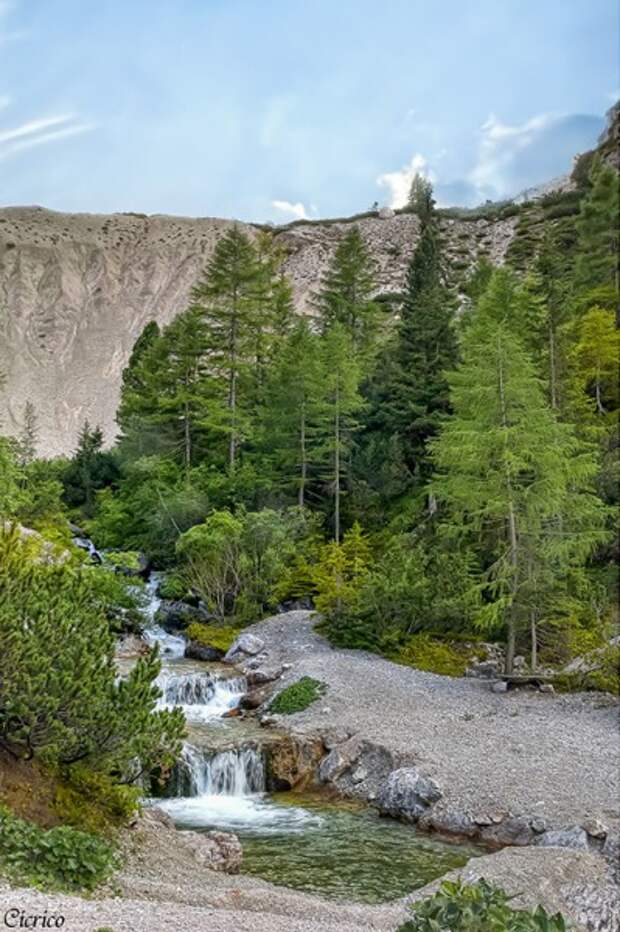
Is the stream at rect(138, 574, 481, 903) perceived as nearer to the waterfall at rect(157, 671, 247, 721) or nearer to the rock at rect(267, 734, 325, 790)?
the rock at rect(267, 734, 325, 790)

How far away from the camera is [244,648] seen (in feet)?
62.9

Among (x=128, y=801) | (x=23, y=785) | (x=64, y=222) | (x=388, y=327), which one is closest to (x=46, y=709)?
(x=23, y=785)

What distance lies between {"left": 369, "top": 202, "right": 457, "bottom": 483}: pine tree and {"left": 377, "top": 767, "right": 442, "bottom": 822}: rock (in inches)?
701

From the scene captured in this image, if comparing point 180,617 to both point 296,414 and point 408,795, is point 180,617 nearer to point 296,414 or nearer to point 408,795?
point 296,414

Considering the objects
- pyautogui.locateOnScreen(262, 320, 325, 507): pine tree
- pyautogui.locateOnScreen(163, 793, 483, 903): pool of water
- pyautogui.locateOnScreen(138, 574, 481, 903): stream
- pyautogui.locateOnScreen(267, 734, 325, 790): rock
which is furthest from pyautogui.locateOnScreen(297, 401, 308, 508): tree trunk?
pyautogui.locateOnScreen(163, 793, 483, 903): pool of water

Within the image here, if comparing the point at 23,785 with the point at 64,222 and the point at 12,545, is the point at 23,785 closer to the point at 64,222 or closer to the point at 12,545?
the point at 12,545

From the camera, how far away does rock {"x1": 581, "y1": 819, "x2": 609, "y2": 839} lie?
28.7ft

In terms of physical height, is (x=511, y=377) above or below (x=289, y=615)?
above

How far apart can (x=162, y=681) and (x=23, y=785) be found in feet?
29.4

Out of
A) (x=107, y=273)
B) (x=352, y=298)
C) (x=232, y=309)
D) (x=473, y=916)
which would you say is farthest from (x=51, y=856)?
(x=107, y=273)

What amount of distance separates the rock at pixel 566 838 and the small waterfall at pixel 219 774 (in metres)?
4.91

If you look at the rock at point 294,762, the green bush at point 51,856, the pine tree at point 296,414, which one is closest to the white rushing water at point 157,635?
the pine tree at point 296,414

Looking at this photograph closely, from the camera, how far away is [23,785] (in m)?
7.66

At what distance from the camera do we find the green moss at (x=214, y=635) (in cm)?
1986
